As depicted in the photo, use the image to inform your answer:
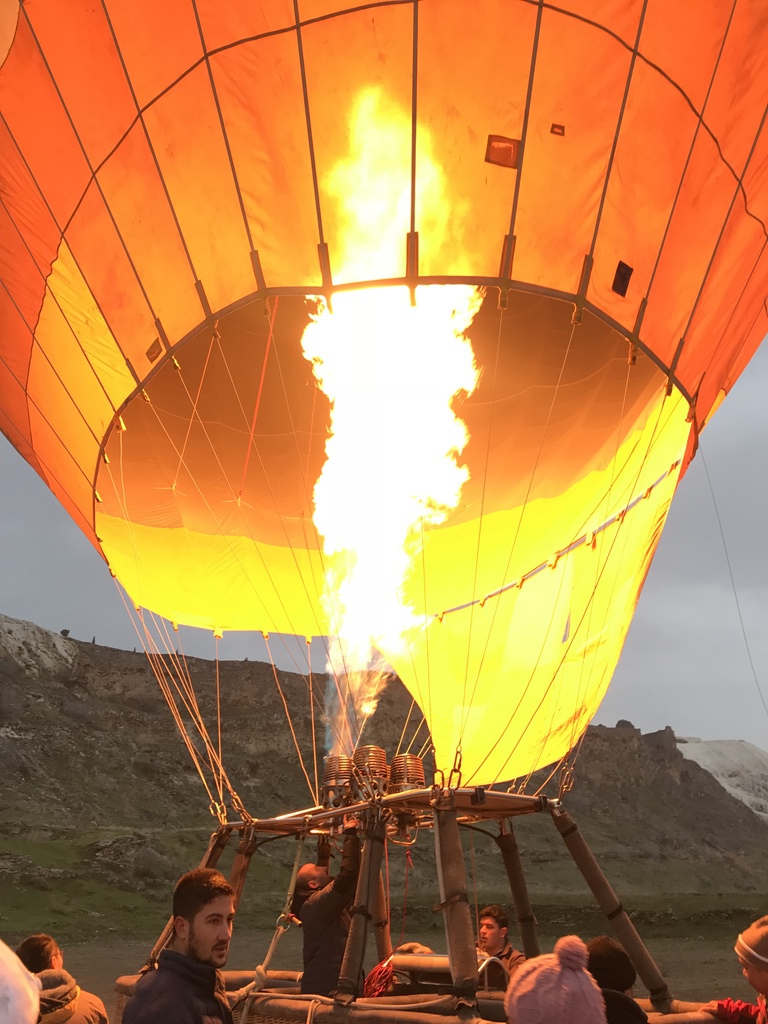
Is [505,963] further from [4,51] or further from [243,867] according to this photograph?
[4,51]

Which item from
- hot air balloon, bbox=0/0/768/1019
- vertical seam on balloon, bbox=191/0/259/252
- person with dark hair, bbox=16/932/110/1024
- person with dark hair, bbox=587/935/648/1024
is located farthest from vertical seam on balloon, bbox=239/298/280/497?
person with dark hair, bbox=587/935/648/1024

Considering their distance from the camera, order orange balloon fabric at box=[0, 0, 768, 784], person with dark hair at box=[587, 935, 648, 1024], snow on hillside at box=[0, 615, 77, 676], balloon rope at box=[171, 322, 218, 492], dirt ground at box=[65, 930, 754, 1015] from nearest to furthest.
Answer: person with dark hair at box=[587, 935, 648, 1024]
orange balloon fabric at box=[0, 0, 768, 784]
balloon rope at box=[171, 322, 218, 492]
dirt ground at box=[65, 930, 754, 1015]
snow on hillside at box=[0, 615, 77, 676]

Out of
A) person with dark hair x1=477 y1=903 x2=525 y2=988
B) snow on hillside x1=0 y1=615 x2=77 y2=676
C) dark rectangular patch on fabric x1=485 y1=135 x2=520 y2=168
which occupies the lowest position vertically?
person with dark hair x1=477 y1=903 x2=525 y2=988

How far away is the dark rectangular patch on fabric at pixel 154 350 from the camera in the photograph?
16.9 feet

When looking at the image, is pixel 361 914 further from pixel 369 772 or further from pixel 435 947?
pixel 435 947

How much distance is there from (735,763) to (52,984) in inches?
2399

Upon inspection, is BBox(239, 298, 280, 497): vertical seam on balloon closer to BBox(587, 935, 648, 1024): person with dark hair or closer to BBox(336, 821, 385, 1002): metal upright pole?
BBox(336, 821, 385, 1002): metal upright pole

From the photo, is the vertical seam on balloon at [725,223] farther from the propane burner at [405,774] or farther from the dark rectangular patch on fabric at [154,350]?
the dark rectangular patch on fabric at [154,350]

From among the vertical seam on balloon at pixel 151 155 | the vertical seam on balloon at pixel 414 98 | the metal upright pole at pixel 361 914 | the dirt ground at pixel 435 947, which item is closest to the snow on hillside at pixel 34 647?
the dirt ground at pixel 435 947

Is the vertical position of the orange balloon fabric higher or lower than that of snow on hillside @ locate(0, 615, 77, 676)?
lower

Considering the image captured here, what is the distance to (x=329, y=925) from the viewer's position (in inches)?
187

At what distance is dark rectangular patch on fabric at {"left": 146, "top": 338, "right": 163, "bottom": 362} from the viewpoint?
16.9 ft

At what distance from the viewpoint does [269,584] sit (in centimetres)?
795

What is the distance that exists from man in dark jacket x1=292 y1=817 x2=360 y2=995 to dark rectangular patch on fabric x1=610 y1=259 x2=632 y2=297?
2.80 meters
